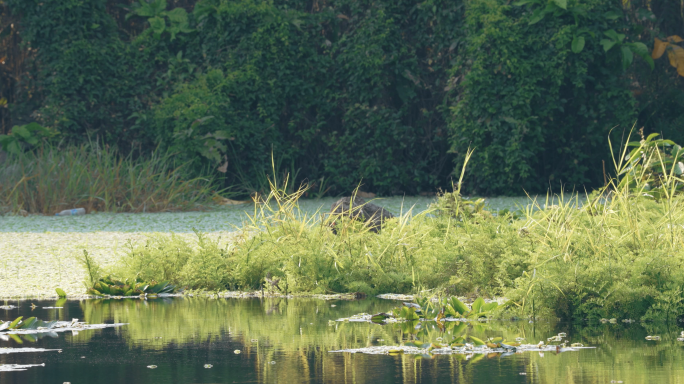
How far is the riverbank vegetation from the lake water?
0.23 metres

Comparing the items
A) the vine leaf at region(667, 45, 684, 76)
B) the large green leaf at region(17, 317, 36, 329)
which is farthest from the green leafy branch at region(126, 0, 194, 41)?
the large green leaf at region(17, 317, 36, 329)

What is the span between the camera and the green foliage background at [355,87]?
12.7 m

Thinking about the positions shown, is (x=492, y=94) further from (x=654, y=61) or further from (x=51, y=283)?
(x=51, y=283)

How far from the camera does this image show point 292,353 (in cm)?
438

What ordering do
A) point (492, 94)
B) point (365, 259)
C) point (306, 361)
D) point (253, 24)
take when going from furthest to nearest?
point (253, 24) < point (492, 94) < point (365, 259) < point (306, 361)

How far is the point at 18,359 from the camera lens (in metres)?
4.30

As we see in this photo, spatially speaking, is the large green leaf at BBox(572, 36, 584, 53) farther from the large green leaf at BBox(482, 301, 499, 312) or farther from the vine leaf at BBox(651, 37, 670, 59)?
the large green leaf at BBox(482, 301, 499, 312)

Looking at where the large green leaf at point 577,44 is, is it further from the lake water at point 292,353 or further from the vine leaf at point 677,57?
the lake water at point 292,353

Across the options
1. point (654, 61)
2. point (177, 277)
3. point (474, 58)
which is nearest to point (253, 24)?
point (474, 58)

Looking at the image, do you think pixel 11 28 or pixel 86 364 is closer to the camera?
pixel 86 364

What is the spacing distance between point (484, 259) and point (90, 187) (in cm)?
720

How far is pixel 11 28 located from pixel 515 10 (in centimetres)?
734

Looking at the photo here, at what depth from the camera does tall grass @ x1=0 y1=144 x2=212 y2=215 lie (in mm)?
12023

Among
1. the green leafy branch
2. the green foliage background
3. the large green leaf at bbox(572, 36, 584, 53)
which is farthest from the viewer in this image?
the green leafy branch
